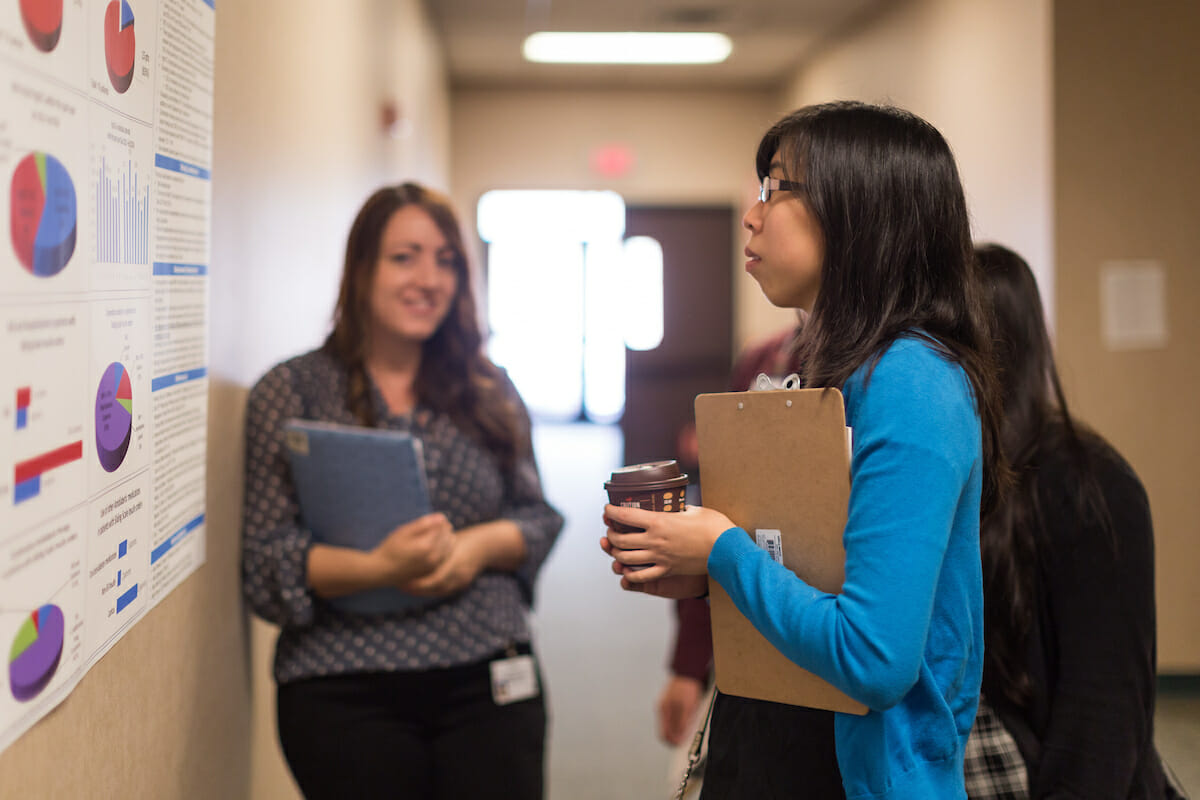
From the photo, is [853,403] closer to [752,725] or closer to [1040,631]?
[752,725]

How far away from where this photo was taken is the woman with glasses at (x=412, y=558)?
5.13 feet

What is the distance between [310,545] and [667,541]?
837mm

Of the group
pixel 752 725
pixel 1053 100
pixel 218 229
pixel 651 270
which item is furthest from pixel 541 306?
pixel 752 725

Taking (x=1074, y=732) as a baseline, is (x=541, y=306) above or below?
above

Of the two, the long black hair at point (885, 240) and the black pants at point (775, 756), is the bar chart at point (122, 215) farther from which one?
the black pants at point (775, 756)

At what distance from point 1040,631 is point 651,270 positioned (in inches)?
270

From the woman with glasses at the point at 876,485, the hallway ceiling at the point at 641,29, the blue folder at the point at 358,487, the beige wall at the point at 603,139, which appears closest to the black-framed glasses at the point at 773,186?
the woman with glasses at the point at 876,485

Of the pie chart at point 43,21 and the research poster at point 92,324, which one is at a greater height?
the pie chart at point 43,21

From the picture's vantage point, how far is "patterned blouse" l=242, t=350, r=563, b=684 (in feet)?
5.21

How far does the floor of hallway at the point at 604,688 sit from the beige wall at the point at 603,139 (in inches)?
108

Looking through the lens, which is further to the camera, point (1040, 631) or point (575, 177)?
point (575, 177)

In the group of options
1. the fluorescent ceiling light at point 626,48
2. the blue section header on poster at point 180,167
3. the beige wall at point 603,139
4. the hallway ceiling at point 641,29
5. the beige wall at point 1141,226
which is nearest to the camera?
the blue section header on poster at point 180,167

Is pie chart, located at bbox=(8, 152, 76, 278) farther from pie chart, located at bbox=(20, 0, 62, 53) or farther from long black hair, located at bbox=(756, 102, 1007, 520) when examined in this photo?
long black hair, located at bbox=(756, 102, 1007, 520)

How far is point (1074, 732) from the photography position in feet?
4.10
